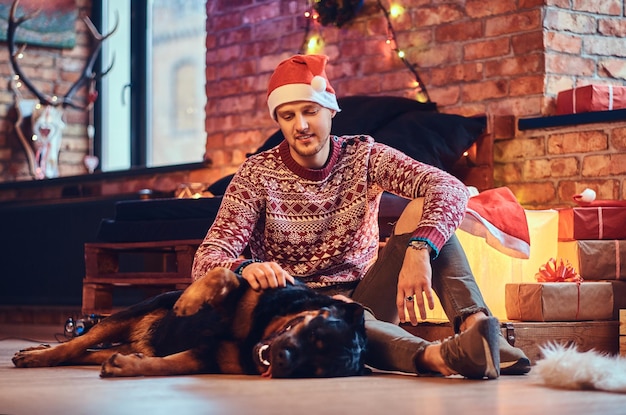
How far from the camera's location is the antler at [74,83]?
689 cm

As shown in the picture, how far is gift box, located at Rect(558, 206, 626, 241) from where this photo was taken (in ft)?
13.0

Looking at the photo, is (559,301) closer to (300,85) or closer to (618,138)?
(618,138)

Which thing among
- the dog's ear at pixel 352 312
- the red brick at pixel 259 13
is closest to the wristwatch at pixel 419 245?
the dog's ear at pixel 352 312

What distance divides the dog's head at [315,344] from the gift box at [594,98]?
2000 mm

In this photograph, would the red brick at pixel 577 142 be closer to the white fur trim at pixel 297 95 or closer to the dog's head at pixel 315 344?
the white fur trim at pixel 297 95

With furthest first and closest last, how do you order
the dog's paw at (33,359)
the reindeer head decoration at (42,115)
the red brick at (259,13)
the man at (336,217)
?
the reindeer head decoration at (42,115) < the red brick at (259,13) < the dog's paw at (33,359) < the man at (336,217)

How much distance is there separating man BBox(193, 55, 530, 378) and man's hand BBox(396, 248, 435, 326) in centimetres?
4

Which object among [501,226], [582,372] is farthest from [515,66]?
[582,372]

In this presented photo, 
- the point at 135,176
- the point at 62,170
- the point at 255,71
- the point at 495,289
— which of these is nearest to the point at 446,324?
the point at 495,289

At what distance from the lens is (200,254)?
9.51 ft

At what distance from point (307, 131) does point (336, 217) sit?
0.82ft

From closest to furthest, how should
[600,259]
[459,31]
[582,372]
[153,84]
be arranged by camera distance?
1. [582,372]
2. [600,259]
3. [459,31]
4. [153,84]

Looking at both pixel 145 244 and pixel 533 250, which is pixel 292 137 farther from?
pixel 145 244

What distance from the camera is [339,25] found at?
526cm
